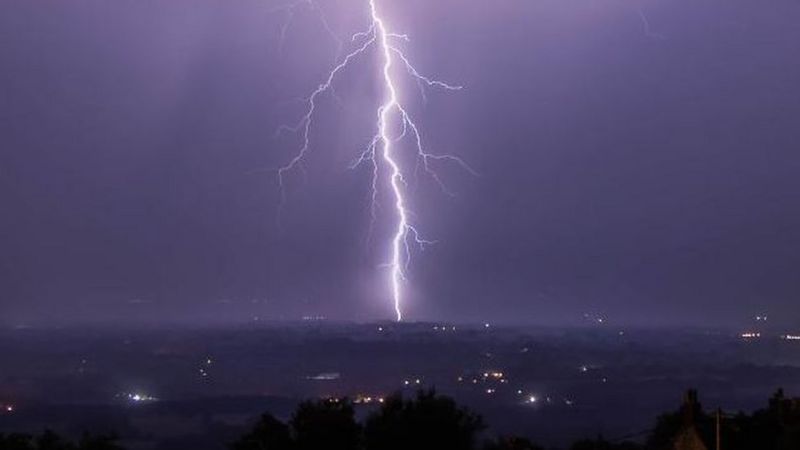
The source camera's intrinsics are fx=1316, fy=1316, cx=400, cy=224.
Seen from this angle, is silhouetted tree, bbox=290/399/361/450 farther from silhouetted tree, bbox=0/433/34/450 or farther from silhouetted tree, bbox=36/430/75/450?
silhouetted tree, bbox=0/433/34/450

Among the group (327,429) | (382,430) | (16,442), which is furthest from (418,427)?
(16,442)

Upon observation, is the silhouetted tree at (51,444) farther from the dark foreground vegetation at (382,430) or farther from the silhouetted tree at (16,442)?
the silhouetted tree at (16,442)

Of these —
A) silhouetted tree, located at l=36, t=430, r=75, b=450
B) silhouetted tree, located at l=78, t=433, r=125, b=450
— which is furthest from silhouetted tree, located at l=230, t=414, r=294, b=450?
silhouetted tree, located at l=36, t=430, r=75, b=450

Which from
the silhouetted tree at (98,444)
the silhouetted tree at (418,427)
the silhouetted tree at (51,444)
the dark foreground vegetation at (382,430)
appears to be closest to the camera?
the dark foreground vegetation at (382,430)

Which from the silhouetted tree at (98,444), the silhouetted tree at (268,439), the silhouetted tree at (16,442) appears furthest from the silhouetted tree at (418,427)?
the silhouetted tree at (16,442)

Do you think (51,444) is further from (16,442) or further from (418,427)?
(418,427)

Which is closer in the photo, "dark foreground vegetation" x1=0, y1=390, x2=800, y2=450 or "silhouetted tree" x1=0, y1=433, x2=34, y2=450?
"silhouetted tree" x1=0, y1=433, x2=34, y2=450

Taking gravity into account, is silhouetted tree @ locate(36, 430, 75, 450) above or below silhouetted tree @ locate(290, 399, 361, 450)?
below
